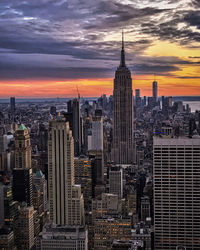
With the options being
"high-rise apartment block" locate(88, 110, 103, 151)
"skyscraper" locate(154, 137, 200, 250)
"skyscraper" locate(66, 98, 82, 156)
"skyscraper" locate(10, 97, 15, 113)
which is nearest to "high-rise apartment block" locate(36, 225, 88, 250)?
"skyscraper" locate(154, 137, 200, 250)

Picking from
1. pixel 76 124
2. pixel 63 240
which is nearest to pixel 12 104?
pixel 63 240

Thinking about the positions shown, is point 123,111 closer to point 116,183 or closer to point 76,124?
point 76,124

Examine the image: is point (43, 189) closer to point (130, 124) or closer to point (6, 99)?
point (6, 99)

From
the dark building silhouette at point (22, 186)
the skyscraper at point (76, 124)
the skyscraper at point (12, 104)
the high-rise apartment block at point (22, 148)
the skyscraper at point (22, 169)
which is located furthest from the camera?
the skyscraper at point (76, 124)

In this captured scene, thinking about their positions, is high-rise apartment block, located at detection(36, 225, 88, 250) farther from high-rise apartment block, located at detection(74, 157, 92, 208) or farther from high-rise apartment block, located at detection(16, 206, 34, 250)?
high-rise apartment block, located at detection(74, 157, 92, 208)

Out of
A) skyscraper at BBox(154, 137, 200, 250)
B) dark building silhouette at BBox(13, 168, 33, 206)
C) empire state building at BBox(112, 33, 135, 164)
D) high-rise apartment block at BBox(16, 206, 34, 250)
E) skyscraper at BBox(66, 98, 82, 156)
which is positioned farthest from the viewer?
empire state building at BBox(112, 33, 135, 164)

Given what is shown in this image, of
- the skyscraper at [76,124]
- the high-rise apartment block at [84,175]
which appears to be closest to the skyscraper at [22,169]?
the high-rise apartment block at [84,175]

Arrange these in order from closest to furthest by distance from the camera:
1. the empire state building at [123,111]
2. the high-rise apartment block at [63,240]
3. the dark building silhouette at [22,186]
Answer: the high-rise apartment block at [63,240] → the dark building silhouette at [22,186] → the empire state building at [123,111]

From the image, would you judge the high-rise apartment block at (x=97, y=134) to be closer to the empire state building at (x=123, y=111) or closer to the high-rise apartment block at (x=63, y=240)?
the empire state building at (x=123, y=111)
